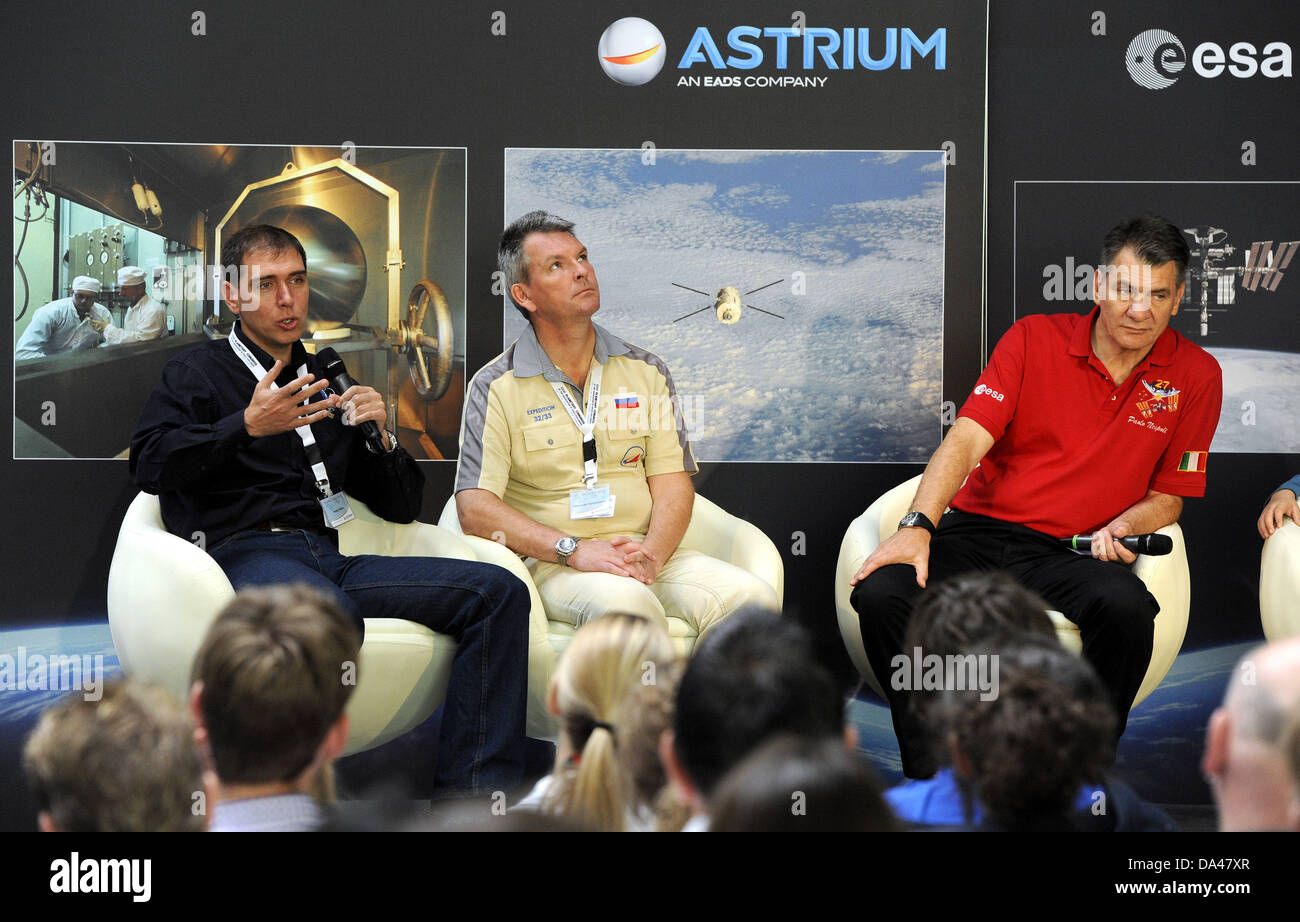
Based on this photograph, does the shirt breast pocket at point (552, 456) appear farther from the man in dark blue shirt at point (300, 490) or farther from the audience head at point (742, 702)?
the audience head at point (742, 702)

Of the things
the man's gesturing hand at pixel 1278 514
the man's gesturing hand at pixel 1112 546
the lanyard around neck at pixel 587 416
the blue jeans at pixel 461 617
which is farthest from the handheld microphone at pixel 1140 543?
the blue jeans at pixel 461 617

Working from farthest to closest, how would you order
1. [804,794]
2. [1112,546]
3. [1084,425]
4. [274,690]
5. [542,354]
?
[542,354]
[1084,425]
[1112,546]
[274,690]
[804,794]

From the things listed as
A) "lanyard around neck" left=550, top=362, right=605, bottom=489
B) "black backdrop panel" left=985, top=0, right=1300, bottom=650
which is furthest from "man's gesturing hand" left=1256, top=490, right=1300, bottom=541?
"lanyard around neck" left=550, top=362, right=605, bottom=489

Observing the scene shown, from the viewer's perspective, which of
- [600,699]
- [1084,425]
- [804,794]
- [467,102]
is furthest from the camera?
[467,102]

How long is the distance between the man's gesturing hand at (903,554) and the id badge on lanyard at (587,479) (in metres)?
0.78

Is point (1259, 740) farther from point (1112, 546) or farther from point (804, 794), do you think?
point (1112, 546)

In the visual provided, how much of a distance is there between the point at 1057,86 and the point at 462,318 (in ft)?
7.08

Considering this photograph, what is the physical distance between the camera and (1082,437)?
3422 millimetres

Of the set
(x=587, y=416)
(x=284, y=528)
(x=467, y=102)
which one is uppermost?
(x=467, y=102)

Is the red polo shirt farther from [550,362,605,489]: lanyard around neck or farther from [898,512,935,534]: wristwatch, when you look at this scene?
[550,362,605,489]: lanyard around neck

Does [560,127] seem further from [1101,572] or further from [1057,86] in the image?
[1101,572]

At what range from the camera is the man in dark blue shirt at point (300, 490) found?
292cm

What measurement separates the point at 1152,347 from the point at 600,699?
2.32 m

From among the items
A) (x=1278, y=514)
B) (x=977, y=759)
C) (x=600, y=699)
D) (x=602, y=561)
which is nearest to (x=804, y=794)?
(x=977, y=759)
